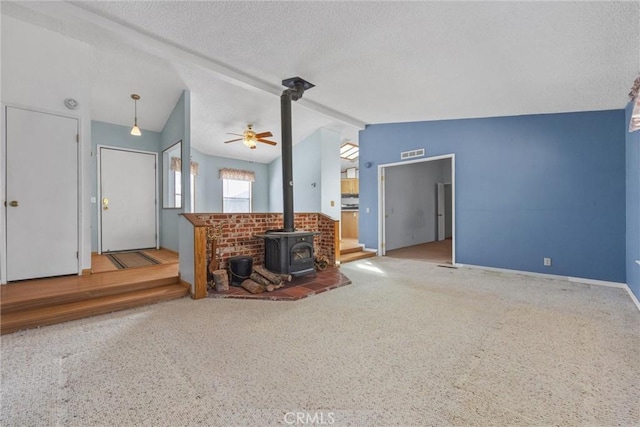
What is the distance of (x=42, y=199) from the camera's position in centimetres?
339

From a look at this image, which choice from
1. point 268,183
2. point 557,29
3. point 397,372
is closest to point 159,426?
point 397,372

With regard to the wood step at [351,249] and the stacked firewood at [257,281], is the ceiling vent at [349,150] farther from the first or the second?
the stacked firewood at [257,281]

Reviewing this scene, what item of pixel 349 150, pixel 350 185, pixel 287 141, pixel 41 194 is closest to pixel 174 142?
pixel 41 194

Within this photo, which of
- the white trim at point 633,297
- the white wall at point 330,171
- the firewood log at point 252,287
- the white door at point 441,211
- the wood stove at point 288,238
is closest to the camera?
the white trim at point 633,297

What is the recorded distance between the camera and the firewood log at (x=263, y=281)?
140 inches

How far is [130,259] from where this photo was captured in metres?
4.80

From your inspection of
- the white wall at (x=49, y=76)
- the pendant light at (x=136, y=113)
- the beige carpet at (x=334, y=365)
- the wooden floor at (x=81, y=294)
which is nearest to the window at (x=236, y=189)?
the pendant light at (x=136, y=113)

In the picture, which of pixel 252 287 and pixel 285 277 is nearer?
pixel 252 287

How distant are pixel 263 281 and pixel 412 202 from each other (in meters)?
5.50

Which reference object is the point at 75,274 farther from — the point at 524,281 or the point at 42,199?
the point at 524,281

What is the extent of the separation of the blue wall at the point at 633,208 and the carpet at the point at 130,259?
20.6 feet

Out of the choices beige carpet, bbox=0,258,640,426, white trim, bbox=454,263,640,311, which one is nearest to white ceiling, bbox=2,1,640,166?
white trim, bbox=454,263,640,311

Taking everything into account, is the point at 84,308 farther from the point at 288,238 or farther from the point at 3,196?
the point at 288,238

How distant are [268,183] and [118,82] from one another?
556 cm
